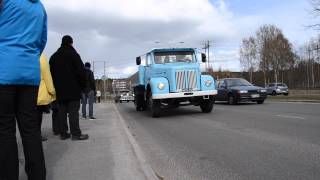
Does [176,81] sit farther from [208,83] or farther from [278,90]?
[278,90]

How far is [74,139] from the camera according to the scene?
32.6 feet

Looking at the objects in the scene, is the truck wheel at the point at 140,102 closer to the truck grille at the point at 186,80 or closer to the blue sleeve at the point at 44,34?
the truck grille at the point at 186,80

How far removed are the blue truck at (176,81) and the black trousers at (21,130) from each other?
14.2 metres

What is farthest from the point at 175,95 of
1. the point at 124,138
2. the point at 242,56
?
the point at 242,56

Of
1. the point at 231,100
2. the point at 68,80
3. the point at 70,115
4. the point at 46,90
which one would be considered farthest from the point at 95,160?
the point at 231,100

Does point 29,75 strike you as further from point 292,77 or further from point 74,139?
point 292,77

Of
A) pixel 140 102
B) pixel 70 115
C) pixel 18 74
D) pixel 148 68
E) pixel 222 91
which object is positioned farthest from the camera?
pixel 222 91

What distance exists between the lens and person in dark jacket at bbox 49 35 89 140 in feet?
31.4

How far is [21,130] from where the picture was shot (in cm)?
436

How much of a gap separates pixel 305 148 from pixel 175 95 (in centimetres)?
1014

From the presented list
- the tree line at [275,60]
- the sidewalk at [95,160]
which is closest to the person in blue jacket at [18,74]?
the sidewalk at [95,160]

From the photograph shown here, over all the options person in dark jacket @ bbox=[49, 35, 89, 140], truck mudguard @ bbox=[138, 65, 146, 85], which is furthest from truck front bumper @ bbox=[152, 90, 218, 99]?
person in dark jacket @ bbox=[49, 35, 89, 140]

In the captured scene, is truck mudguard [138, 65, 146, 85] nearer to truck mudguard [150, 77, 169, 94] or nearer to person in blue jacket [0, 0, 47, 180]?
truck mudguard [150, 77, 169, 94]

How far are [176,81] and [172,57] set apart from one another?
1848 mm
